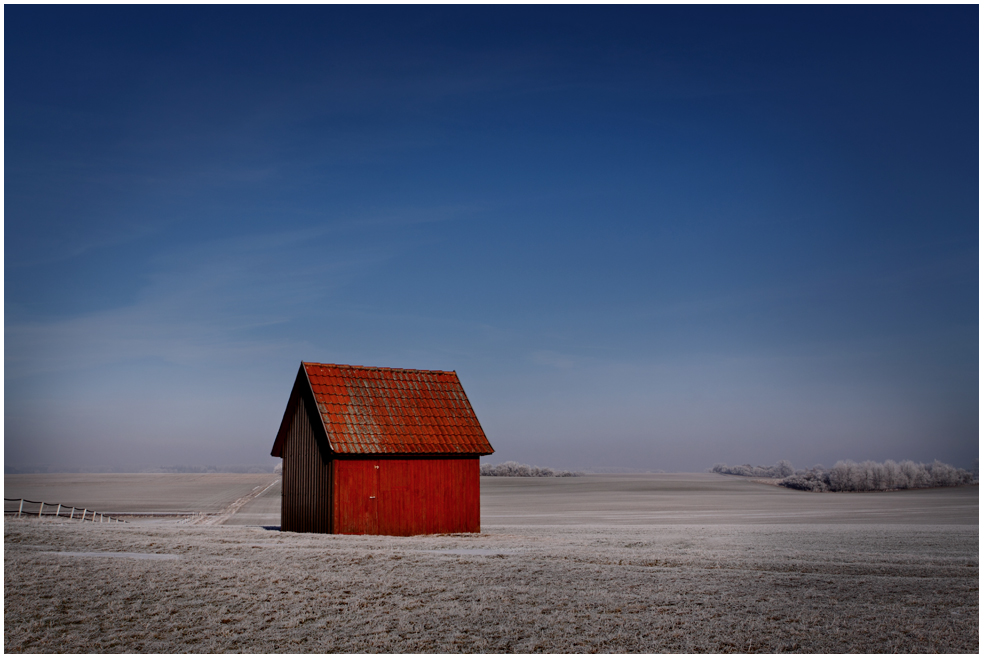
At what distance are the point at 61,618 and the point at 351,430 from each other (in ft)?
47.6

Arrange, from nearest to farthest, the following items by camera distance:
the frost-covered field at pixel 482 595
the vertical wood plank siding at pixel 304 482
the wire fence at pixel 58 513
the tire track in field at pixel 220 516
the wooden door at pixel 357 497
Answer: the frost-covered field at pixel 482 595 → the wooden door at pixel 357 497 → the vertical wood plank siding at pixel 304 482 → the wire fence at pixel 58 513 → the tire track in field at pixel 220 516

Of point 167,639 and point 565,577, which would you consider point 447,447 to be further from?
point 167,639

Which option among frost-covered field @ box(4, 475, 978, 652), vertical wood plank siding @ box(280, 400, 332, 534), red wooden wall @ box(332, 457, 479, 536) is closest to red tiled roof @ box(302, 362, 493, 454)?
red wooden wall @ box(332, 457, 479, 536)

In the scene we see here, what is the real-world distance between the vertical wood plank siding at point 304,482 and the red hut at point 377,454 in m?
0.03

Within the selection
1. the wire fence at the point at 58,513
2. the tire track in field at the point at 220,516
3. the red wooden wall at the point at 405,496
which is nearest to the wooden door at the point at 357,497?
the red wooden wall at the point at 405,496

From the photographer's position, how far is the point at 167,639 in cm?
1055

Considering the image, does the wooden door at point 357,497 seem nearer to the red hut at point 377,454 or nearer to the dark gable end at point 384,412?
the red hut at point 377,454

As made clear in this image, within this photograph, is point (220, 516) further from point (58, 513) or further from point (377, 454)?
point (377, 454)

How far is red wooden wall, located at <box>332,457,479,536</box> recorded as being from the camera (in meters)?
25.1

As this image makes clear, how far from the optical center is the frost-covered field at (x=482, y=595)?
34.4ft

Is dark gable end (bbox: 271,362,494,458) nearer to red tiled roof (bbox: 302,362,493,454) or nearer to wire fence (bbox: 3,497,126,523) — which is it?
red tiled roof (bbox: 302,362,493,454)

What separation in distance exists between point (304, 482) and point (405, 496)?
150 inches

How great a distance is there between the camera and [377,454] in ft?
84.4

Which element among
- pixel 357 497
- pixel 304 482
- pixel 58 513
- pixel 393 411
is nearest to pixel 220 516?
pixel 58 513
